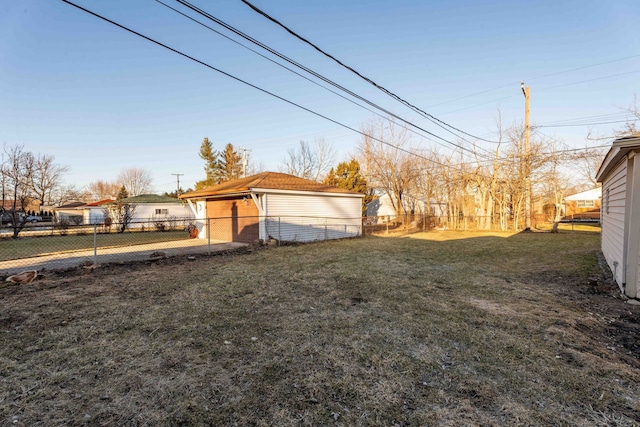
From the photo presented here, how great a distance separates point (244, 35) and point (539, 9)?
366 inches

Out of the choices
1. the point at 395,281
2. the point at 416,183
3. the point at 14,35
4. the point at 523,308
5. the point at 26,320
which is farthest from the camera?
the point at 416,183

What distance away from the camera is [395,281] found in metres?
6.27

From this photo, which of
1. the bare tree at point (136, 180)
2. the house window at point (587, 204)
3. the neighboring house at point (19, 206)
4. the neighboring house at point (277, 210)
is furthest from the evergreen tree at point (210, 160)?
the house window at point (587, 204)

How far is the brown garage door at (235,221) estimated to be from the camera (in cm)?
1291

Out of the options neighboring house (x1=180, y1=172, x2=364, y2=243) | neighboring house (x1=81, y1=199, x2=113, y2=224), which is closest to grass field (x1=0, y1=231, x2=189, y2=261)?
neighboring house (x1=180, y1=172, x2=364, y2=243)

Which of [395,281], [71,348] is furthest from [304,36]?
[71,348]

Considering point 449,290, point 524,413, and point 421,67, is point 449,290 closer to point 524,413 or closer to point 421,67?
point 524,413

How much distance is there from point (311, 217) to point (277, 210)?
6.55 ft

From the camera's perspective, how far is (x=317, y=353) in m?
3.10

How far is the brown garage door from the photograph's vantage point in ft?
42.4

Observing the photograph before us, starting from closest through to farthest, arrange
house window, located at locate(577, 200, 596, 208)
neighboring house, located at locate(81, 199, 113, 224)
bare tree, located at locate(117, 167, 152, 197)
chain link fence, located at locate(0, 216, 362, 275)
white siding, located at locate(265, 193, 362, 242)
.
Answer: chain link fence, located at locate(0, 216, 362, 275), white siding, located at locate(265, 193, 362, 242), neighboring house, located at locate(81, 199, 113, 224), house window, located at locate(577, 200, 596, 208), bare tree, located at locate(117, 167, 152, 197)

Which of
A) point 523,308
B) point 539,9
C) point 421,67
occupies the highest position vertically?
point 539,9

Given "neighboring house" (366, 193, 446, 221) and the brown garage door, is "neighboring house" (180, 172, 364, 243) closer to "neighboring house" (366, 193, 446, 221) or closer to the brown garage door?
the brown garage door

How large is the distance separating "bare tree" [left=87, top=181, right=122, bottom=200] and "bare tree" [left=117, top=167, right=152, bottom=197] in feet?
8.88
